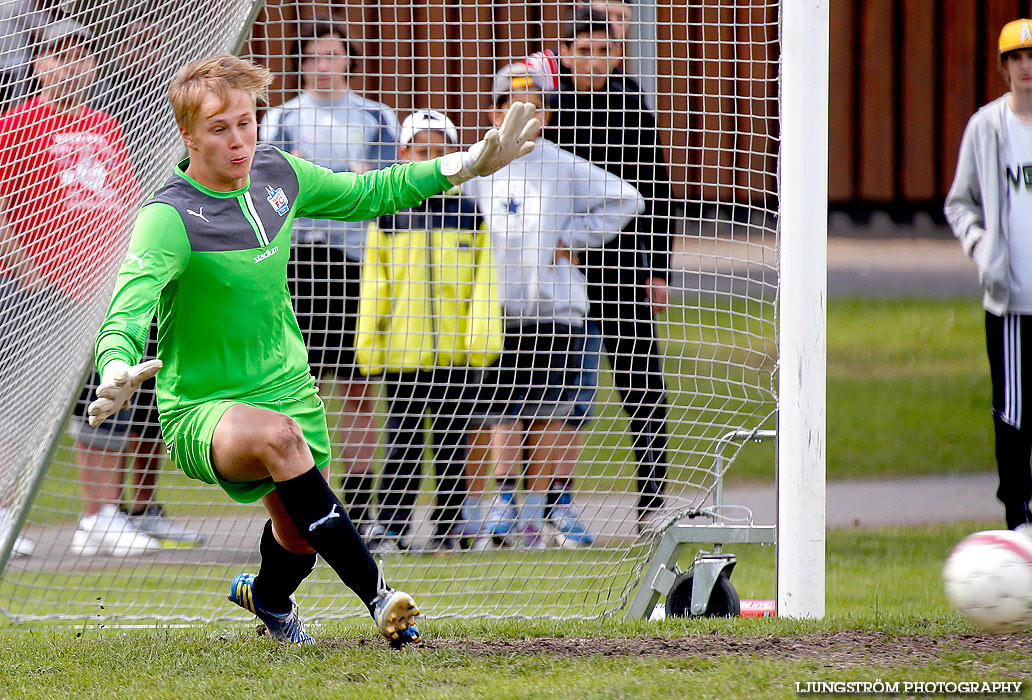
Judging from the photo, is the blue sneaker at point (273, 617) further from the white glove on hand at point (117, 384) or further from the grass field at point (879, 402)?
the grass field at point (879, 402)

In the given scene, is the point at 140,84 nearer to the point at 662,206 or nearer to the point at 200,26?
the point at 200,26

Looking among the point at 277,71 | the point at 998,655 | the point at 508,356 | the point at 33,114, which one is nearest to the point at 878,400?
the point at 508,356

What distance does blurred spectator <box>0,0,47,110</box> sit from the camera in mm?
4598

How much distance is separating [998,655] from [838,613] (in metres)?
1.24

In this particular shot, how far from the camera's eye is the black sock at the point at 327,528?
3.45 metres

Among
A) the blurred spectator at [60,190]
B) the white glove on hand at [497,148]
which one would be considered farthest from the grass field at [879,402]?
the white glove on hand at [497,148]

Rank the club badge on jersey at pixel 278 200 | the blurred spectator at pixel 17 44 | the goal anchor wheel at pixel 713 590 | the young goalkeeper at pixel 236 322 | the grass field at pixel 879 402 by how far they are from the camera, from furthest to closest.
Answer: the grass field at pixel 879 402 < the blurred spectator at pixel 17 44 < the goal anchor wheel at pixel 713 590 < the club badge on jersey at pixel 278 200 < the young goalkeeper at pixel 236 322

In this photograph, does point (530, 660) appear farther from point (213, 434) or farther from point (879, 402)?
point (879, 402)

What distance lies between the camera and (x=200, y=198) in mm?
3504

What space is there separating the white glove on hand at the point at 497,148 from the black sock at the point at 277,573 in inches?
51.0

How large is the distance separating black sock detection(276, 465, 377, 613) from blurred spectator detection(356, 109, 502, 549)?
169 centimetres

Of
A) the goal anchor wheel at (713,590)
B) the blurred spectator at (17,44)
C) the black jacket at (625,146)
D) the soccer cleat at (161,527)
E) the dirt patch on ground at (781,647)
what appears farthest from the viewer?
the soccer cleat at (161,527)

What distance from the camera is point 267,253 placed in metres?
3.57

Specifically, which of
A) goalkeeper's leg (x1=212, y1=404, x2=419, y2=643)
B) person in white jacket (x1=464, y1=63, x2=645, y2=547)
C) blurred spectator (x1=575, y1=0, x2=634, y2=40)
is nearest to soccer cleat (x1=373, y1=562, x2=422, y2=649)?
goalkeeper's leg (x1=212, y1=404, x2=419, y2=643)
